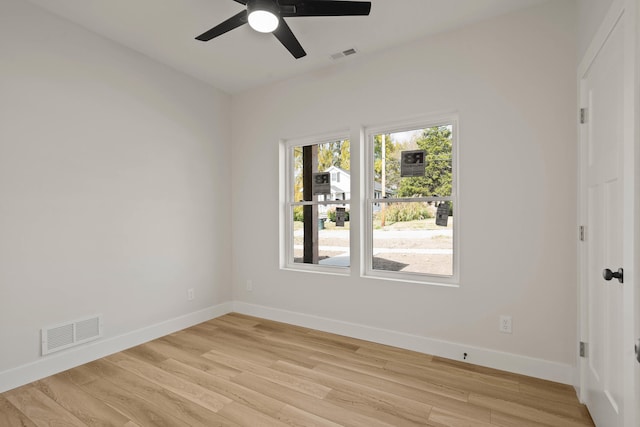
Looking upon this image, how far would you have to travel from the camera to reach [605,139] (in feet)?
5.92

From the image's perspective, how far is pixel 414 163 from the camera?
3180mm

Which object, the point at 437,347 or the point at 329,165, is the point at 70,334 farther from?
the point at 437,347

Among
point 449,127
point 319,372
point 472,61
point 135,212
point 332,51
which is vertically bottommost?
point 319,372

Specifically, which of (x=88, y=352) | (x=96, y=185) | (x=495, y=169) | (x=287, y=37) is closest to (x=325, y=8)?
(x=287, y=37)

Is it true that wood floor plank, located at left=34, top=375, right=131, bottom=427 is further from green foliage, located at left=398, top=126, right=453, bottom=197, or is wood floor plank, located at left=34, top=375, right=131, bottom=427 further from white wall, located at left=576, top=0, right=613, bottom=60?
white wall, located at left=576, top=0, right=613, bottom=60

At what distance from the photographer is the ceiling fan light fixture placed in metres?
1.94

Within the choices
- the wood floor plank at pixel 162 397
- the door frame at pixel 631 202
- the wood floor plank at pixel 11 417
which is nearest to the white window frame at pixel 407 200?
the door frame at pixel 631 202

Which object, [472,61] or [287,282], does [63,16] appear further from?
[472,61]

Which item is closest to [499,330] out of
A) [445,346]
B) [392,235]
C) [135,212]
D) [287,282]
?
[445,346]

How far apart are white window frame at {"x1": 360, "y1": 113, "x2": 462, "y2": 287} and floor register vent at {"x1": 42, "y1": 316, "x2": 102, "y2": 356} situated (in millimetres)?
2544

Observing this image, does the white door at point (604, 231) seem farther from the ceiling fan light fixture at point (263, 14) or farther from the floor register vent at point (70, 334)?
the floor register vent at point (70, 334)

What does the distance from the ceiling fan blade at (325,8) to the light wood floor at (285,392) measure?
2.52 meters

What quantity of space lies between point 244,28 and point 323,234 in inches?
87.6

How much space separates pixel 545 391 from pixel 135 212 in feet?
12.5
